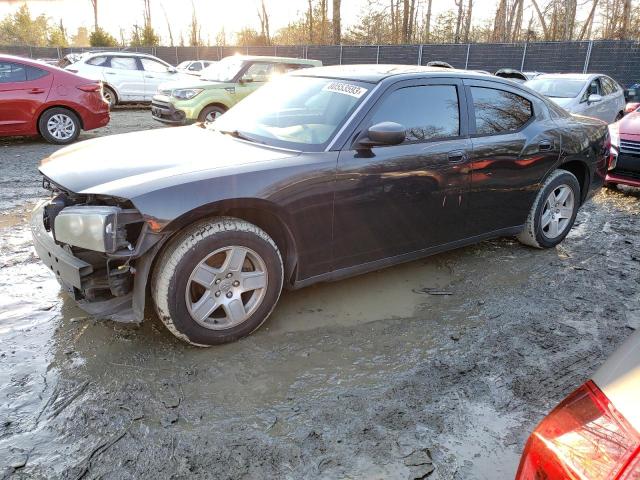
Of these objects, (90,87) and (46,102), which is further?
(90,87)

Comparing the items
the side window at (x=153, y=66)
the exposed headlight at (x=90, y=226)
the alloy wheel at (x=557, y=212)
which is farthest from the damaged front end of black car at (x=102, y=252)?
the side window at (x=153, y=66)

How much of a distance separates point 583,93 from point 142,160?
10.2m

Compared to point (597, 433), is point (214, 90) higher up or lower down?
higher up

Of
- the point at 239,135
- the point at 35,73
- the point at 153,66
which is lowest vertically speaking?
the point at 239,135

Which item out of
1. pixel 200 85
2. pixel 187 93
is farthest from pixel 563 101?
pixel 187 93

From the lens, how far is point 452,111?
3898 millimetres

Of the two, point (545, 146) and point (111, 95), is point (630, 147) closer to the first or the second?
point (545, 146)

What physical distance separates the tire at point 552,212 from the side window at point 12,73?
336 inches

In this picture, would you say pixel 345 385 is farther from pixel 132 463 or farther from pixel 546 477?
pixel 546 477

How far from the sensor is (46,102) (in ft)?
29.3

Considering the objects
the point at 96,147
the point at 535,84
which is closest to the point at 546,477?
the point at 96,147

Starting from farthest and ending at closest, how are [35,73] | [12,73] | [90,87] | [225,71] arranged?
[225,71] < [90,87] < [35,73] < [12,73]

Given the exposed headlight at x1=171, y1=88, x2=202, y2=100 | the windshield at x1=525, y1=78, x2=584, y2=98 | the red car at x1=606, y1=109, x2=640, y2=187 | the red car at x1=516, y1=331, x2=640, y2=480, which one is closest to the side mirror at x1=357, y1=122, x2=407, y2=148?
the red car at x1=516, y1=331, x2=640, y2=480

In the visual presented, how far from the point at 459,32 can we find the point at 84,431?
130 ft
